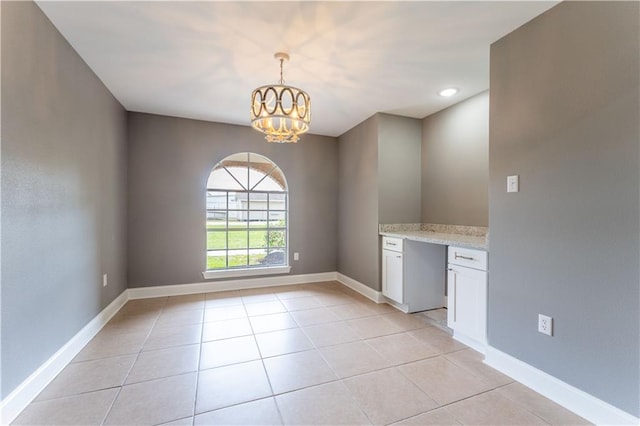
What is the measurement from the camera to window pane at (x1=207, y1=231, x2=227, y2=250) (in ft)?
13.2

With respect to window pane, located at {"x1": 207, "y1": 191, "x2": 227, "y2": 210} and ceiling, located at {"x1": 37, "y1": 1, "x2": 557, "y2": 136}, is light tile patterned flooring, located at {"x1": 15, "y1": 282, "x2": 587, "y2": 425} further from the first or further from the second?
ceiling, located at {"x1": 37, "y1": 1, "x2": 557, "y2": 136}

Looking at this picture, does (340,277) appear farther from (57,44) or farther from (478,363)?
(57,44)

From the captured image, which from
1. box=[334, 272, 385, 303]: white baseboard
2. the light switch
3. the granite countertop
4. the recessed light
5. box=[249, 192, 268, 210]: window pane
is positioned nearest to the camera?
the light switch

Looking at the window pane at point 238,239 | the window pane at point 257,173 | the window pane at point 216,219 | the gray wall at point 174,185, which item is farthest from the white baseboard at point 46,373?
the window pane at point 257,173

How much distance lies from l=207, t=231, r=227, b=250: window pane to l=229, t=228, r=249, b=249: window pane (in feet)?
0.28

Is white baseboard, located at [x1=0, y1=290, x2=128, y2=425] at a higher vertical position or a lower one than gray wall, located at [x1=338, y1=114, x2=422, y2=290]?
lower

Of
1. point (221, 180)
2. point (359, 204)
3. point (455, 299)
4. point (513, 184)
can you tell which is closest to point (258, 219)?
point (221, 180)

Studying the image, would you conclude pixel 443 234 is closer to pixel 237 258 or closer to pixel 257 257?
pixel 257 257

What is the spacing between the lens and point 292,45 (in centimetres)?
210

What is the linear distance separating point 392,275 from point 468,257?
1125 millimetres

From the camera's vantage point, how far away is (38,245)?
178 centimetres

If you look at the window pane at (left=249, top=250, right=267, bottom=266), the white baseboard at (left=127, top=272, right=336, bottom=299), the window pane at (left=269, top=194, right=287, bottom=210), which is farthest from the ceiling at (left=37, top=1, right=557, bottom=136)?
the white baseboard at (left=127, top=272, right=336, bottom=299)

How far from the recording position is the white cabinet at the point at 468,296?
7.27ft

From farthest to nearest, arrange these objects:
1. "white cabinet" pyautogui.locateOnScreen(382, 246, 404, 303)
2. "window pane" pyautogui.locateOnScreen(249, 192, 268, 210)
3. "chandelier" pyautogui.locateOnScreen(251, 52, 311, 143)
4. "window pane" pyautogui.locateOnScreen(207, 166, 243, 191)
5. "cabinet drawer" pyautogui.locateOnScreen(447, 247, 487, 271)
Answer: "window pane" pyautogui.locateOnScreen(249, 192, 268, 210), "window pane" pyautogui.locateOnScreen(207, 166, 243, 191), "white cabinet" pyautogui.locateOnScreen(382, 246, 404, 303), "cabinet drawer" pyautogui.locateOnScreen(447, 247, 487, 271), "chandelier" pyautogui.locateOnScreen(251, 52, 311, 143)
